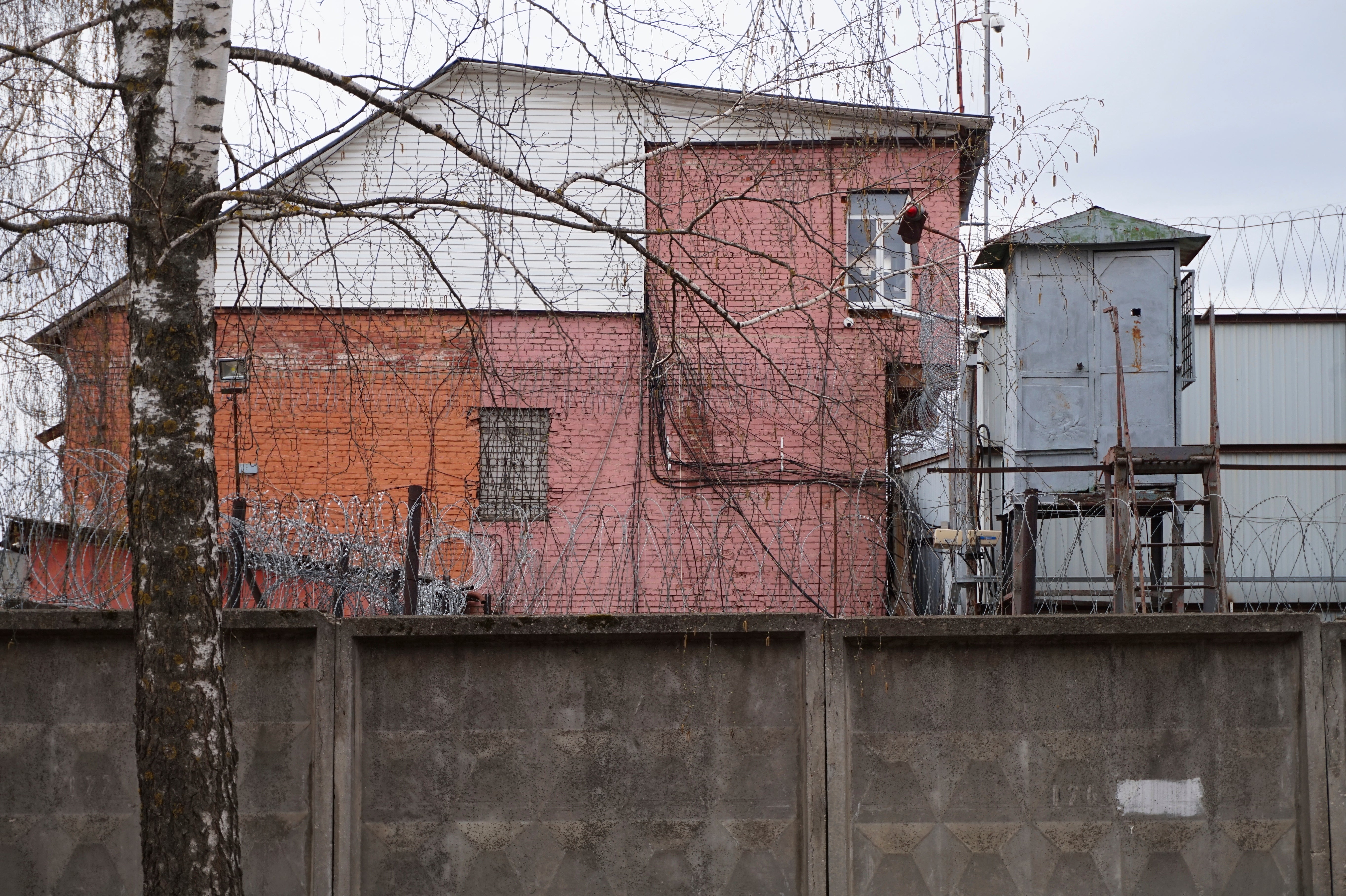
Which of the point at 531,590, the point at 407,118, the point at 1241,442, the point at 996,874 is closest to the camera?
the point at 407,118

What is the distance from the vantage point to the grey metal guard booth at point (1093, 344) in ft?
32.6

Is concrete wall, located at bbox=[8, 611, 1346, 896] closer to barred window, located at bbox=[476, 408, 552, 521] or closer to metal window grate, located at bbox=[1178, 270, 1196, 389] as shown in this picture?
metal window grate, located at bbox=[1178, 270, 1196, 389]

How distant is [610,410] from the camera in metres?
12.7

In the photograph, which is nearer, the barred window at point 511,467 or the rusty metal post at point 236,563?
the rusty metal post at point 236,563

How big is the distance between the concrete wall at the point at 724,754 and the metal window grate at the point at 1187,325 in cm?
510

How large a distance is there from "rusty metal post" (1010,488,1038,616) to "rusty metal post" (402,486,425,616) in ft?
9.88

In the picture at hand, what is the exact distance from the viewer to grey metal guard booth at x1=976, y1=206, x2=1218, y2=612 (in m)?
9.95

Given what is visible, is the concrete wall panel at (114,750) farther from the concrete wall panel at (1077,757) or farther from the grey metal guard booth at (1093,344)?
the grey metal guard booth at (1093,344)

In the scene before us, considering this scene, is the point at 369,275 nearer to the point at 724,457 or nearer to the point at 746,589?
the point at 724,457

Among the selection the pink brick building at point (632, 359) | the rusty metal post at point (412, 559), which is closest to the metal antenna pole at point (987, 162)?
the pink brick building at point (632, 359)

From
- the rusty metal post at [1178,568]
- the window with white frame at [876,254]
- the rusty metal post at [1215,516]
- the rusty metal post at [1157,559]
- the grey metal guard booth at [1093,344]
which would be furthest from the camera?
the grey metal guard booth at [1093,344]

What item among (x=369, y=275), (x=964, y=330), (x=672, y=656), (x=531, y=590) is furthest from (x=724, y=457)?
(x=672, y=656)

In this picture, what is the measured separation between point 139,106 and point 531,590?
3245 mm

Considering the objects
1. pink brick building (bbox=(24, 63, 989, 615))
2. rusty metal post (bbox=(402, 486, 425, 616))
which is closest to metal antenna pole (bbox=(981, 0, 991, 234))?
pink brick building (bbox=(24, 63, 989, 615))
